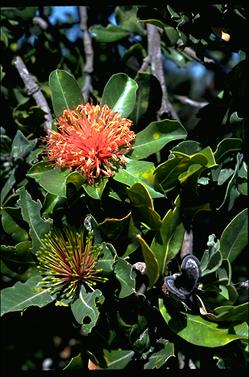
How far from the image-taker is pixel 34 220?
50.6 inches

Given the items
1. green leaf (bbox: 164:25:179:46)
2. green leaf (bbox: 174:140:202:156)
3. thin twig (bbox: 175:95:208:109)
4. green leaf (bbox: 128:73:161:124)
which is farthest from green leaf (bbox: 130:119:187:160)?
thin twig (bbox: 175:95:208:109)

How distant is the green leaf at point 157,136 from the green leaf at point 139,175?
5cm

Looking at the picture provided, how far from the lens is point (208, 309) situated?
1.20 meters

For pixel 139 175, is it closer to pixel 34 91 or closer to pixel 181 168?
pixel 181 168

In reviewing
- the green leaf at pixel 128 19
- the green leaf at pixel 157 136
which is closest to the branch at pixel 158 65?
the green leaf at pixel 128 19

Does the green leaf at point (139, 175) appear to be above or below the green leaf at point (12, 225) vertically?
above

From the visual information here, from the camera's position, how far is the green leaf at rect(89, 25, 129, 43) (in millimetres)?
1987

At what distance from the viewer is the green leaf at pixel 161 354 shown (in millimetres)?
1205

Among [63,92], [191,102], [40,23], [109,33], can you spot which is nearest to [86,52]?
[109,33]

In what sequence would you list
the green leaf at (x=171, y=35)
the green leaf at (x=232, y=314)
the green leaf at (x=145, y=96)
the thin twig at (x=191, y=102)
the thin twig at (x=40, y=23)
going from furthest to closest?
the thin twig at (x=40, y=23)
the thin twig at (x=191, y=102)
the green leaf at (x=171, y=35)
the green leaf at (x=145, y=96)
the green leaf at (x=232, y=314)

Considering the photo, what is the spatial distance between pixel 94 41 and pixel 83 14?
3.7 inches

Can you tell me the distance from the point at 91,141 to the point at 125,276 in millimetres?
268

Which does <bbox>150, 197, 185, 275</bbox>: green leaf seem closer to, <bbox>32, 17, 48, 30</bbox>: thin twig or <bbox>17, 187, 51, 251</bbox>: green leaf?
<bbox>17, 187, 51, 251</bbox>: green leaf

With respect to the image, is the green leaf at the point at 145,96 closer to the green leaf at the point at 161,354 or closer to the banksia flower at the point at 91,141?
the banksia flower at the point at 91,141
